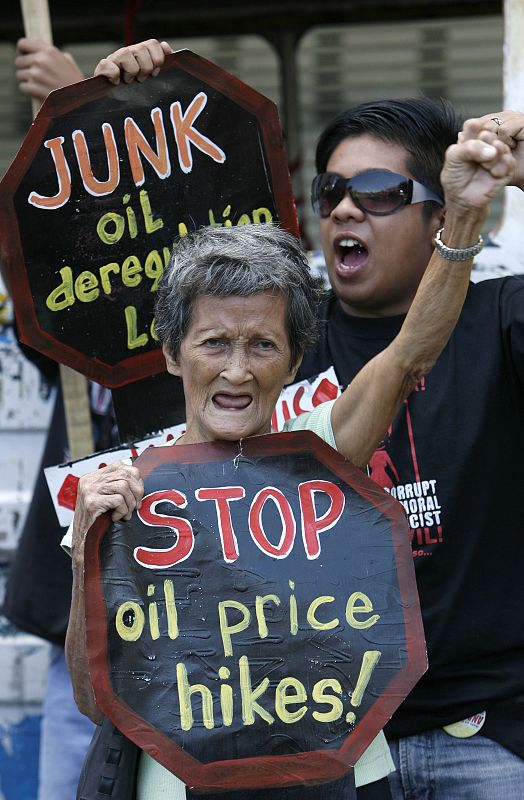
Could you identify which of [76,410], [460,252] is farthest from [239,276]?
[76,410]

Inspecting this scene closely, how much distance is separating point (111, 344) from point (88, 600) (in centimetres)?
75

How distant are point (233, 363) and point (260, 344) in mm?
68

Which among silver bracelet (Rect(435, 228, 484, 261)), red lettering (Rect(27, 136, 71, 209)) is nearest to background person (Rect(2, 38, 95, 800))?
red lettering (Rect(27, 136, 71, 209))

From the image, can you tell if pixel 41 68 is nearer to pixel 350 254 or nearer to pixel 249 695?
pixel 350 254

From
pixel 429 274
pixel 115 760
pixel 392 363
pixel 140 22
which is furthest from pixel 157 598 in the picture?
pixel 140 22

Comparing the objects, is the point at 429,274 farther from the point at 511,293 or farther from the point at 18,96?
the point at 18,96

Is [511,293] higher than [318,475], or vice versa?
[511,293]

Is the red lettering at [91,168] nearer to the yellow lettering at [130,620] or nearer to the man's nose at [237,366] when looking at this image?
the man's nose at [237,366]

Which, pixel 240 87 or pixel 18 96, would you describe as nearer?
pixel 240 87

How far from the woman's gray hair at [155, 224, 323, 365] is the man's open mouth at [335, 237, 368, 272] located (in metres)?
0.38

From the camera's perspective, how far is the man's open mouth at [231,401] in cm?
195

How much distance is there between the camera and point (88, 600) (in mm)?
1827

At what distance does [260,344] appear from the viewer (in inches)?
78.0

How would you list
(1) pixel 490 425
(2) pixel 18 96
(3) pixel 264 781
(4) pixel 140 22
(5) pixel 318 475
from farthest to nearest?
(2) pixel 18 96, (4) pixel 140 22, (1) pixel 490 425, (5) pixel 318 475, (3) pixel 264 781
